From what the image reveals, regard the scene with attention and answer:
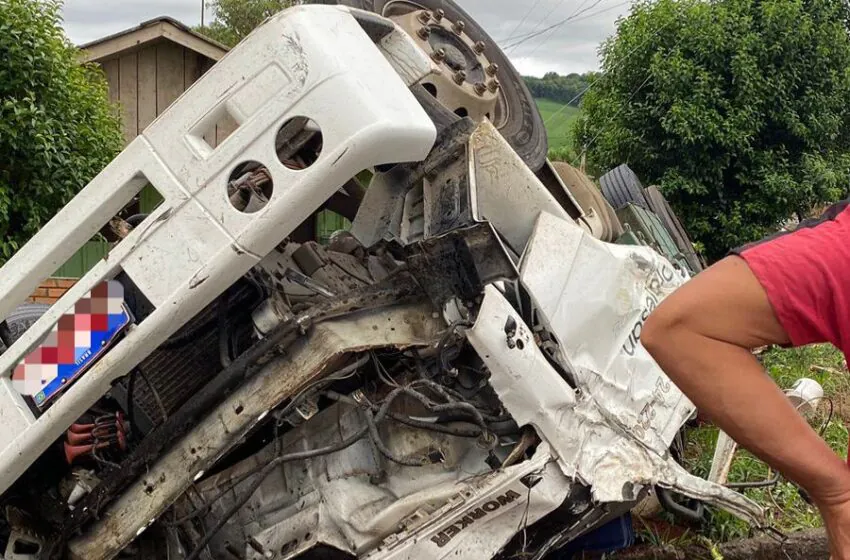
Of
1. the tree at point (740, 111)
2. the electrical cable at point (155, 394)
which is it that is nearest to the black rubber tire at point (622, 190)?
the electrical cable at point (155, 394)

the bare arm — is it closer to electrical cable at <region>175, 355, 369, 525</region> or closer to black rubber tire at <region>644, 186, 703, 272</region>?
electrical cable at <region>175, 355, 369, 525</region>

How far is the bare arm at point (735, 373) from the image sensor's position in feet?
4.50

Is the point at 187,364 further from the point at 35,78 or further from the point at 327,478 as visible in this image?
the point at 35,78

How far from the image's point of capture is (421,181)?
2.97 meters

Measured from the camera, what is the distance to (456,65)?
3.60m

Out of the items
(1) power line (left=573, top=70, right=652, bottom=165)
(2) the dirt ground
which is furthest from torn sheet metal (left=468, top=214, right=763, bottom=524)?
(1) power line (left=573, top=70, right=652, bottom=165)

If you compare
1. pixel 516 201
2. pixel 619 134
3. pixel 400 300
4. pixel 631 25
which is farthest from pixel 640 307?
pixel 631 25

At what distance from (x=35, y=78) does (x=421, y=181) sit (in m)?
4.69

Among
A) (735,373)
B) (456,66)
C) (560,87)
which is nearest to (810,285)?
(735,373)

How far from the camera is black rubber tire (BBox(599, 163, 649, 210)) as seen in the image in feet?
17.1

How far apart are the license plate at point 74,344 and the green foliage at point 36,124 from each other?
4.02m

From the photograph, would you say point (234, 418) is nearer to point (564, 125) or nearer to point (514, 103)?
point (514, 103)

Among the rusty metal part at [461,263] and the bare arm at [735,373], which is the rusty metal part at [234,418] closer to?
the rusty metal part at [461,263]

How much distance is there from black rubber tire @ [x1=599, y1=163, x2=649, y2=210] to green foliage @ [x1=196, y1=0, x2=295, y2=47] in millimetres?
17746
